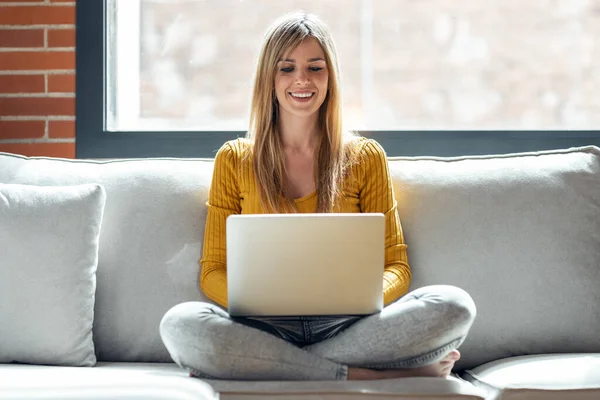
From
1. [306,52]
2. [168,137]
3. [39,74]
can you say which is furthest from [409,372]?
[39,74]

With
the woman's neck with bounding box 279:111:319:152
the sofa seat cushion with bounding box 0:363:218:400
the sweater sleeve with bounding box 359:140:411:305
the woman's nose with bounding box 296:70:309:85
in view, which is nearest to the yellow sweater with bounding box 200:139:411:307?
the sweater sleeve with bounding box 359:140:411:305

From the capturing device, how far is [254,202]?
2.23 metres

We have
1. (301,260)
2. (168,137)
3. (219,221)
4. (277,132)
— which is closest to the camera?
(301,260)

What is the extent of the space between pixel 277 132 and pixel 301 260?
0.79 meters

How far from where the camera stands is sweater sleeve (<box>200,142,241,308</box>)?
6.89 ft

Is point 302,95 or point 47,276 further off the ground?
point 302,95

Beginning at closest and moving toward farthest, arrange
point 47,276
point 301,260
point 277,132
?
point 301,260
point 47,276
point 277,132

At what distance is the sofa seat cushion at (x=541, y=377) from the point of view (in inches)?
66.0

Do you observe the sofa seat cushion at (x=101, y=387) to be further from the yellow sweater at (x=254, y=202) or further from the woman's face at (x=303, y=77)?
the woman's face at (x=303, y=77)

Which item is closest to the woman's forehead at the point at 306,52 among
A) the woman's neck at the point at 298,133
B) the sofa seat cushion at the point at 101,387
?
the woman's neck at the point at 298,133

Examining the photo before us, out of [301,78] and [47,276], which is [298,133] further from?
[47,276]

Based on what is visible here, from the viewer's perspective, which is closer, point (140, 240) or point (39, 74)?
point (140, 240)

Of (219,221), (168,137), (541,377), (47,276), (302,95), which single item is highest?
(302,95)

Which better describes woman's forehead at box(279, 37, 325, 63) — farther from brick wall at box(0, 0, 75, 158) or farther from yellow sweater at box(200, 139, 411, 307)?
brick wall at box(0, 0, 75, 158)
